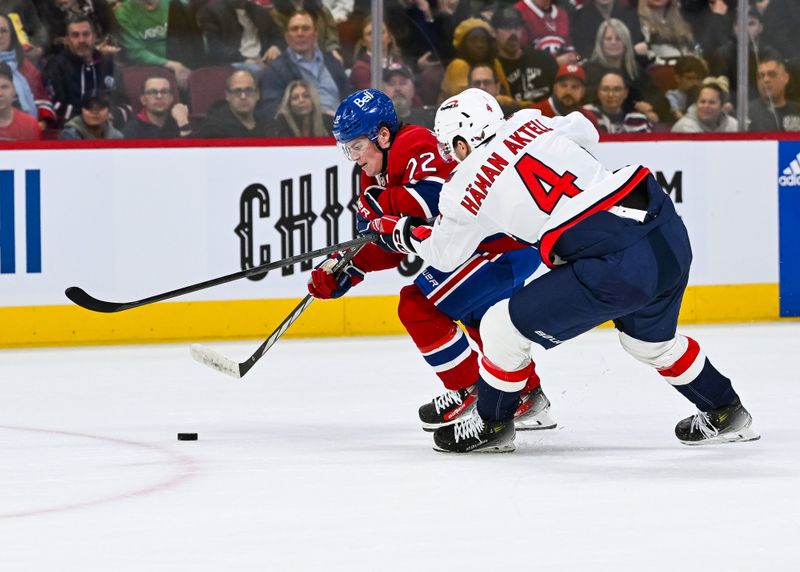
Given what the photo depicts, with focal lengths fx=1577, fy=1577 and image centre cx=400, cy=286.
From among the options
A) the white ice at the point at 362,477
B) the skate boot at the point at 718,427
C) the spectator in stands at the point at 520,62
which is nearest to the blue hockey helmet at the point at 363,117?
the white ice at the point at 362,477

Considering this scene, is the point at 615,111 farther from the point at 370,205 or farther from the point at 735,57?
the point at 370,205

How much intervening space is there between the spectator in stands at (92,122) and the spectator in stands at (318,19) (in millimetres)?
835

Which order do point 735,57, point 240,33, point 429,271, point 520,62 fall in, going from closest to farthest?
point 429,271
point 240,33
point 520,62
point 735,57

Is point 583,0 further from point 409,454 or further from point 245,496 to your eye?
point 245,496

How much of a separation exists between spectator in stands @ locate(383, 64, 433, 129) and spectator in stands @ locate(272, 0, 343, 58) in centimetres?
24

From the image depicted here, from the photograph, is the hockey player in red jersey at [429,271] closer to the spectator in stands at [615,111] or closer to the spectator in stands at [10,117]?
the spectator in stands at [10,117]

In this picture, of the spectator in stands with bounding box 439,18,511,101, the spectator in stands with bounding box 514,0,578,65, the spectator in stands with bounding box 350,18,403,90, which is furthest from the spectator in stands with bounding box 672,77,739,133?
the spectator in stands with bounding box 350,18,403,90

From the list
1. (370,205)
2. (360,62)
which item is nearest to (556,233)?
(370,205)

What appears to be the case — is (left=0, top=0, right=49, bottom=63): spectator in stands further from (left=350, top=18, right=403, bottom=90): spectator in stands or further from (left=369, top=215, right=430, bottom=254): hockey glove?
(left=369, top=215, right=430, bottom=254): hockey glove

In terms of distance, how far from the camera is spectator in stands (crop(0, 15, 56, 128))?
629cm

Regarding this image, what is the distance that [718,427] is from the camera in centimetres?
396

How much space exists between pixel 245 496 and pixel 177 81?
3.55m

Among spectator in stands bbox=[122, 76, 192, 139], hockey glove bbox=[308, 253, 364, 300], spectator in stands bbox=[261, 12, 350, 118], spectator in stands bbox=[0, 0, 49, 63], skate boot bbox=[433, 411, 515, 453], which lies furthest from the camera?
spectator in stands bbox=[261, 12, 350, 118]

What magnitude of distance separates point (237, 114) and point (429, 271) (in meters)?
2.58
